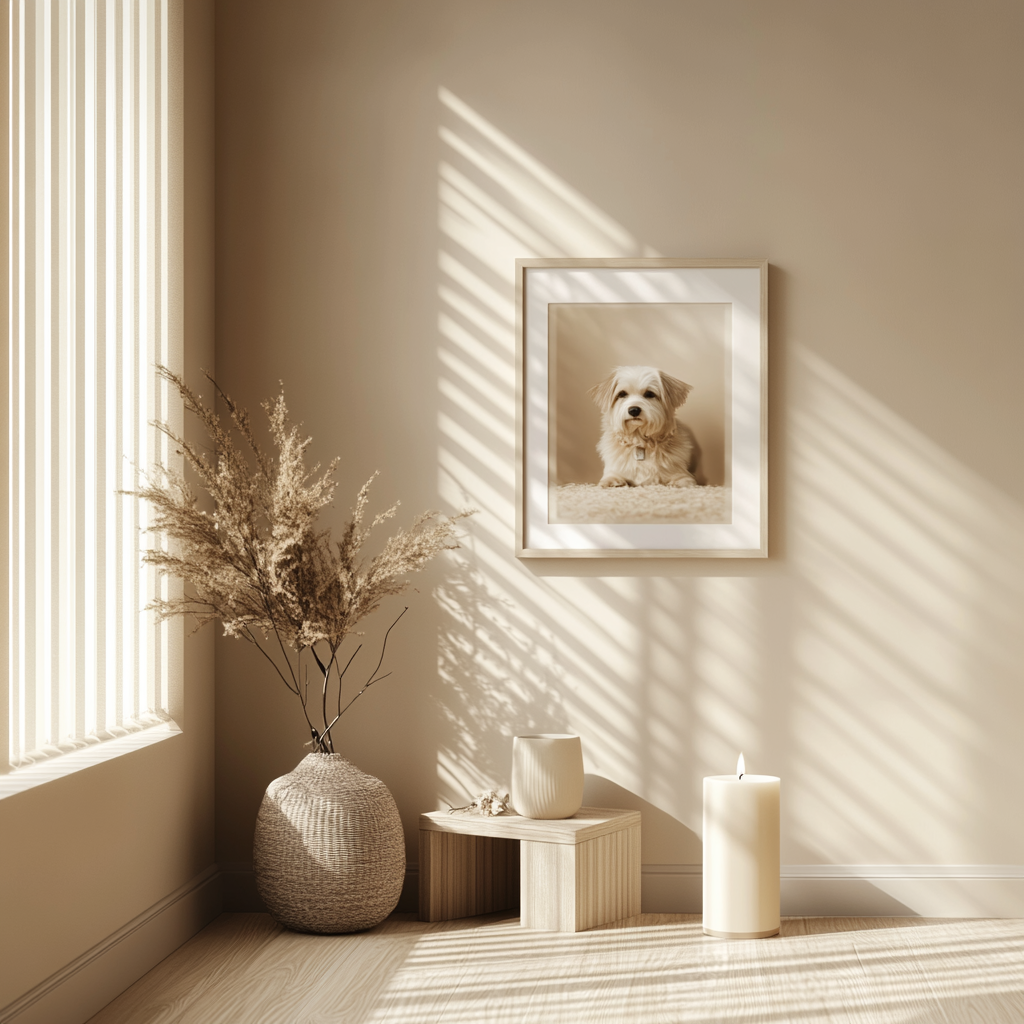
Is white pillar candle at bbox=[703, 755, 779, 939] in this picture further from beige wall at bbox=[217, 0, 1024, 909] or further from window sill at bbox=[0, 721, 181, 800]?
window sill at bbox=[0, 721, 181, 800]

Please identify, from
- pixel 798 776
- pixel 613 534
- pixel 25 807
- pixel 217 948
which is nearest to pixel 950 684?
pixel 798 776

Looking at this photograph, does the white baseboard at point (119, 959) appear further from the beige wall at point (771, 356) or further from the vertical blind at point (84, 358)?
the vertical blind at point (84, 358)

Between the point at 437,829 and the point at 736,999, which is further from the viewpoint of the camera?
the point at 437,829

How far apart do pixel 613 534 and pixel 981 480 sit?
100 cm

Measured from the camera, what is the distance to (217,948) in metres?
2.63

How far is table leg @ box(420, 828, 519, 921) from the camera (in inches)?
112

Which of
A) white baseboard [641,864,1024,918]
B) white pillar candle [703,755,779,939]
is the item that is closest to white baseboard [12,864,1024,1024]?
white baseboard [641,864,1024,918]

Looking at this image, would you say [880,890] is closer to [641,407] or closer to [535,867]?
[535,867]

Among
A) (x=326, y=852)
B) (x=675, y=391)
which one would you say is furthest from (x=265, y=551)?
(x=675, y=391)

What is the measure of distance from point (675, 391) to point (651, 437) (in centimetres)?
14

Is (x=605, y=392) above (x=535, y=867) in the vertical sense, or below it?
above

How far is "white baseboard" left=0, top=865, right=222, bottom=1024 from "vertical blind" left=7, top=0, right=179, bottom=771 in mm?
413

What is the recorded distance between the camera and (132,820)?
242 cm

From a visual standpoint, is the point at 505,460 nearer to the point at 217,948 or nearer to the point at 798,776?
the point at 798,776
